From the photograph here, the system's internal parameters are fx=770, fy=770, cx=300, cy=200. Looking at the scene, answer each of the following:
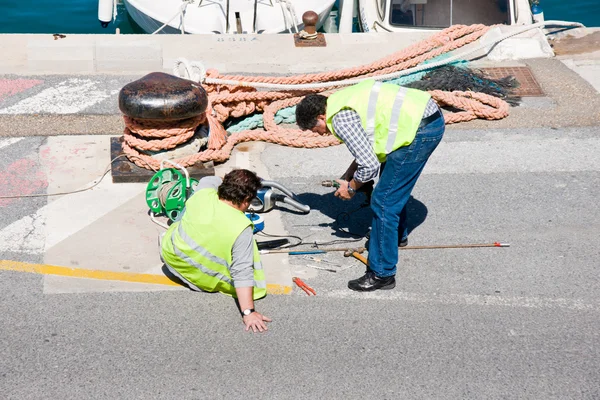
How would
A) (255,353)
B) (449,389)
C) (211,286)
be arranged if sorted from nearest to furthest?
(449,389) < (255,353) < (211,286)

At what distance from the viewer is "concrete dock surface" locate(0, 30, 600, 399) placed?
15.8 feet

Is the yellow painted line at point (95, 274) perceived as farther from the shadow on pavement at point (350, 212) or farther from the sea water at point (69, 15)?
the sea water at point (69, 15)

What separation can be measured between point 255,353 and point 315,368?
417mm

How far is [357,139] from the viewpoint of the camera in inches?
206

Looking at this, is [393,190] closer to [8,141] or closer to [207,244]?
[207,244]

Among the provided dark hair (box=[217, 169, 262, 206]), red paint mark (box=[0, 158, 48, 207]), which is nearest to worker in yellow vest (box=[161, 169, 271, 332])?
dark hair (box=[217, 169, 262, 206])

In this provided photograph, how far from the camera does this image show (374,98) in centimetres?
531

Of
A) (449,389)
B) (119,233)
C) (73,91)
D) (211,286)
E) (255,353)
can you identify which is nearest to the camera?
(449,389)

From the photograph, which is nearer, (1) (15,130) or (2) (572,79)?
(1) (15,130)

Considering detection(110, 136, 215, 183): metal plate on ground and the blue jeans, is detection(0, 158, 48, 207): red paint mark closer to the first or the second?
detection(110, 136, 215, 183): metal plate on ground

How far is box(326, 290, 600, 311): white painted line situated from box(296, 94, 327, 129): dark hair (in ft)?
4.20

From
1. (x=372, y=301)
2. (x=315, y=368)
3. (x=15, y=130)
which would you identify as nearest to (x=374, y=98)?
(x=372, y=301)

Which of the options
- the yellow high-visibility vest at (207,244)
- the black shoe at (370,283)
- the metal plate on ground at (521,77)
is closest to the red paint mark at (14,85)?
the yellow high-visibility vest at (207,244)

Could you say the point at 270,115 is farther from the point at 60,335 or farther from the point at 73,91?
the point at 60,335
